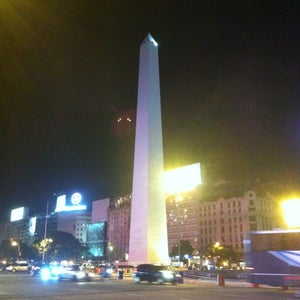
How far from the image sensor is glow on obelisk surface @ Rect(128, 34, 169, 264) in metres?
37.0

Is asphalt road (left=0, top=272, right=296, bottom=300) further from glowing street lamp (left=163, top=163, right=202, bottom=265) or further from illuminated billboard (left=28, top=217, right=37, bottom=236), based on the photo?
illuminated billboard (left=28, top=217, right=37, bottom=236)

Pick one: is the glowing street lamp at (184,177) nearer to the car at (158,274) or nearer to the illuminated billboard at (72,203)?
the illuminated billboard at (72,203)

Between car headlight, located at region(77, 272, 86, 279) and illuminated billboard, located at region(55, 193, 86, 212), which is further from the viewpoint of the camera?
illuminated billboard, located at region(55, 193, 86, 212)

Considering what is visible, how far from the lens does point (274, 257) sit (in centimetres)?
1927

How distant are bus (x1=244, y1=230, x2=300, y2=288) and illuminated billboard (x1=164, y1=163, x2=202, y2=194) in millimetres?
53317

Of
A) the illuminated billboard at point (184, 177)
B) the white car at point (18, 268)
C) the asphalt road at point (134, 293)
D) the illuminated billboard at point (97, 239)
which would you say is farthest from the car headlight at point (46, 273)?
the illuminated billboard at point (97, 239)

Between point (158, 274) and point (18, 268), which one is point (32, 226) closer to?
point (18, 268)

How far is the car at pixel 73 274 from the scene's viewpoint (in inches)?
1183

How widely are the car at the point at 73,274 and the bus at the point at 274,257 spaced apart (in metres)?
14.1

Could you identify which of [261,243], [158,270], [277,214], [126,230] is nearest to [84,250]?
[126,230]

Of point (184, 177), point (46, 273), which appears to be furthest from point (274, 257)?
point (184, 177)

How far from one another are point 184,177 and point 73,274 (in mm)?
46803

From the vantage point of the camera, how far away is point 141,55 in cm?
4175

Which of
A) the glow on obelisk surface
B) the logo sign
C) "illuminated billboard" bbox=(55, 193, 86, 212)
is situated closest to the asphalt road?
the glow on obelisk surface
